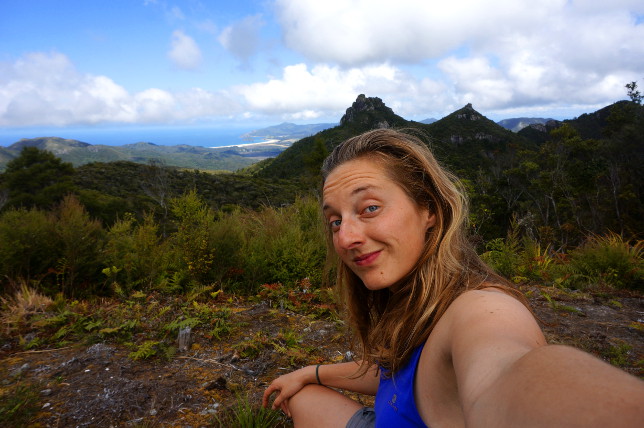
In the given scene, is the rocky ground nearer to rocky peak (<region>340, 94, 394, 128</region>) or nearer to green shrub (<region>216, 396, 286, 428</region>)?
green shrub (<region>216, 396, 286, 428</region>)

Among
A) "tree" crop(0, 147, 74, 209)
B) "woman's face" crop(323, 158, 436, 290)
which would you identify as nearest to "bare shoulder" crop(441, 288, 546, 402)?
"woman's face" crop(323, 158, 436, 290)

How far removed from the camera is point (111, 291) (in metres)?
4.25

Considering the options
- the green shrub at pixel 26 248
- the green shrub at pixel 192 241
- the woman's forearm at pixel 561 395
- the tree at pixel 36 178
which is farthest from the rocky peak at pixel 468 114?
the woman's forearm at pixel 561 395

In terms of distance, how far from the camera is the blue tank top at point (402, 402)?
100cm

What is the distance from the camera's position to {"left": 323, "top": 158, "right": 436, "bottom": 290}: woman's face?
1146 millimetres

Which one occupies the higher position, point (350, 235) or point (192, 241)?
point (350, 235)

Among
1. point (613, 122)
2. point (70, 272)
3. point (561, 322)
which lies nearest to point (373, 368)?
point (561, 322)

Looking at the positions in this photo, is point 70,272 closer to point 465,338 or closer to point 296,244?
point 296,244

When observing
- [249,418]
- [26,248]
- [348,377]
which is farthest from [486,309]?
[26,248]

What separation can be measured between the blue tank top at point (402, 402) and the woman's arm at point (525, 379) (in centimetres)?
25

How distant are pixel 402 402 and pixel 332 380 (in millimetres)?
781

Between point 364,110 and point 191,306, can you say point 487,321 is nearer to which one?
point 191,306

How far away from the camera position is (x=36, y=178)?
31.8m

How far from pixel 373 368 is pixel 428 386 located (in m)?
0.79
